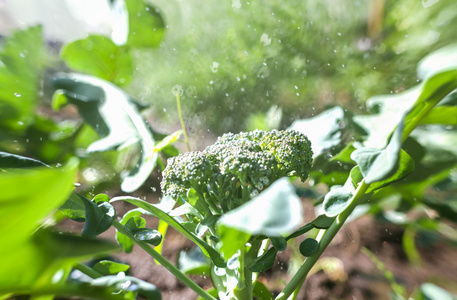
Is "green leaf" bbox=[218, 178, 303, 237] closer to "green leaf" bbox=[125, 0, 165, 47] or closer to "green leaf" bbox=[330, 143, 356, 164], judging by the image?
"green leaf" bbox=[330, 143, 356, 164]

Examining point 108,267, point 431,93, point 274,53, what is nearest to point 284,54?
point 274,53

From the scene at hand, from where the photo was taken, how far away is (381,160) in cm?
36

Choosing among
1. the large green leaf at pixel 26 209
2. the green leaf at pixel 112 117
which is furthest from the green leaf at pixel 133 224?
the large green leaf at pixel 26 209

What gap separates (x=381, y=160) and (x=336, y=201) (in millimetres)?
89

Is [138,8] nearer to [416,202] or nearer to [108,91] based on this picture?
[108,91]

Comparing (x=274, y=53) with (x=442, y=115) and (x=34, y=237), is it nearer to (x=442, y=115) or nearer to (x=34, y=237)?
(x=442, y=115)

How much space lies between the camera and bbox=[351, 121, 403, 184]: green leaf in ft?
1.06

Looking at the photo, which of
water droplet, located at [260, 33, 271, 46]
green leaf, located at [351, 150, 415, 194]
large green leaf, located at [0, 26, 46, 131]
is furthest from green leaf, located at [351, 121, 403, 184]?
large green leaf, located at [0, 26, 46, 131]

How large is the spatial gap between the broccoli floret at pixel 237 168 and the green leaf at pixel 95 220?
0.09 meters

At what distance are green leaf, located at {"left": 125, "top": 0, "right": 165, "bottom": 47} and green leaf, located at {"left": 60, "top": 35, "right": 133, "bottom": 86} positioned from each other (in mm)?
67

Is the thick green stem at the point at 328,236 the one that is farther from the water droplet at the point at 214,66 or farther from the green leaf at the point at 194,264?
the water droplet at the point at 214,66

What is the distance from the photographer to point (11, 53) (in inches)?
39.5

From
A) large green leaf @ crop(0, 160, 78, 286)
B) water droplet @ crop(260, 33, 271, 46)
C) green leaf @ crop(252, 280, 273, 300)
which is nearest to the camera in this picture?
large green leaf @ crop(0, 160, 78, 286)

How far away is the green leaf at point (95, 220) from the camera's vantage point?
36 centimetres
